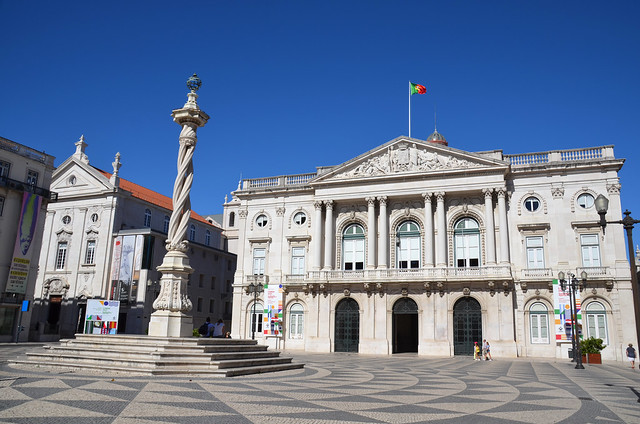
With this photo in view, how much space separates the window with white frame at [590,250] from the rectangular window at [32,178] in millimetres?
41181

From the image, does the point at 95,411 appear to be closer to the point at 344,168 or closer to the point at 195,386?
the point at 195,386

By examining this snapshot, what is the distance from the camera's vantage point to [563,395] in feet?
44.5

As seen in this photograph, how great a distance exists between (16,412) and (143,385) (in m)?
4.13

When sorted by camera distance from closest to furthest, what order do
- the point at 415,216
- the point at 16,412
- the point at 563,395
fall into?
the point at 16,412, the point at 563,395, the point at 415,216

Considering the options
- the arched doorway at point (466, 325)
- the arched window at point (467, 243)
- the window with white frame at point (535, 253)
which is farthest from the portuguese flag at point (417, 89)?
the arched doorway at point (466, 325)

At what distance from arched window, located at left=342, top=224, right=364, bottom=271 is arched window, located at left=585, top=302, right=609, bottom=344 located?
→ 1635 centimetres

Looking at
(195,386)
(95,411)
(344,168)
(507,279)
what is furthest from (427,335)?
(95,411)

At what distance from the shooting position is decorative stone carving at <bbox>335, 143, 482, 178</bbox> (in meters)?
39.5


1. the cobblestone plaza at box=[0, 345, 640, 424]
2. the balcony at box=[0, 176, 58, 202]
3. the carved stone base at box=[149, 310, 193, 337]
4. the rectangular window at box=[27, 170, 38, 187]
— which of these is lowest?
Result: the cobblestone plaza at box=[0, 345, 640, 424]

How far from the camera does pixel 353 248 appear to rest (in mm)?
42000

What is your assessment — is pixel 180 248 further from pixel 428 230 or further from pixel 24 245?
pixel 24 245

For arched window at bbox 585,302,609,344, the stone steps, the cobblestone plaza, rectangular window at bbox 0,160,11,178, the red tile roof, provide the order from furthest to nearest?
the red tile roof → rectangular window at bbox 0,160,11,178 → arched window at bbox 585,302,609,344 → the stone steps → the cobblestone plaza

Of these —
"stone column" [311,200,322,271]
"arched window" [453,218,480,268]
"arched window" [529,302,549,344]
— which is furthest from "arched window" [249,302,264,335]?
"arched window" [529,302,549,344]

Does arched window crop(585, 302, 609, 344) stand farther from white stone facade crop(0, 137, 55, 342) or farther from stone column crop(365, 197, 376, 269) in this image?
white stone facade crop(0, 137, 55, 342)
